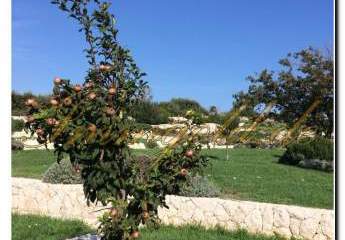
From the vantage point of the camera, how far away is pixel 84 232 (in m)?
6.68

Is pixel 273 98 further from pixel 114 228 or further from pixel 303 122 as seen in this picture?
pixel 114 228

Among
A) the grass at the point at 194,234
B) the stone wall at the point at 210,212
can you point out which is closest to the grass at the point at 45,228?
the stone wall at the point at 210,212

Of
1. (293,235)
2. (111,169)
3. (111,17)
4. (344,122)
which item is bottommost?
(293,235)

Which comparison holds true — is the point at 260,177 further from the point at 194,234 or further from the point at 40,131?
the point at 40,131

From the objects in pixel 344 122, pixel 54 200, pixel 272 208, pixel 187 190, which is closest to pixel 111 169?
pixel 344 122

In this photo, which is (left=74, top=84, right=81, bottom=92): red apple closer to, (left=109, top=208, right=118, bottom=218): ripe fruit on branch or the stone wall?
(left=109, top=208, right=118, bottom=218): ripe fruit on branch

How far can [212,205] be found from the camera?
7.09 meters

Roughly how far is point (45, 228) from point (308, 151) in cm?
826

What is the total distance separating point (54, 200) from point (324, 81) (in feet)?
35.5

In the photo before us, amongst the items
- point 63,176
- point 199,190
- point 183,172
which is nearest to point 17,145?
point 63,176

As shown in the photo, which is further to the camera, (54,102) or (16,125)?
(16,125)

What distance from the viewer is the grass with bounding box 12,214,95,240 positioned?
21.3 ft

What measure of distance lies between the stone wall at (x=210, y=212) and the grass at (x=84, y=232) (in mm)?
191

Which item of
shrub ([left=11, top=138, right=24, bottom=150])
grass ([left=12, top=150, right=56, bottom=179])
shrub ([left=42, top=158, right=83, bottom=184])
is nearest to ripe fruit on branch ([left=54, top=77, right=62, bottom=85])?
shrub ([left=42, top=158, right=83, bottom=184])
